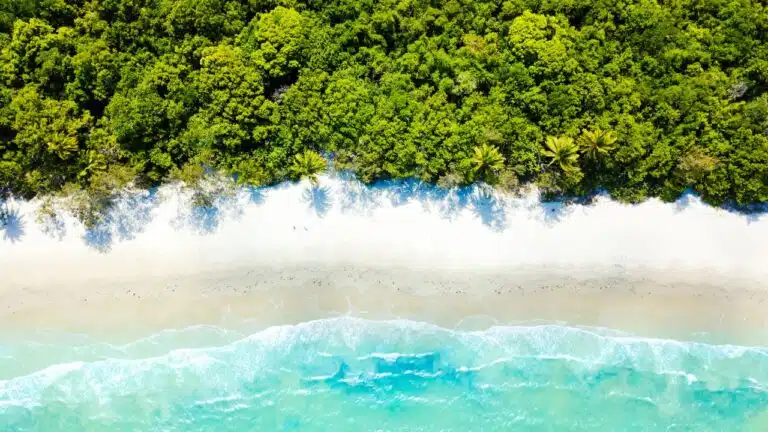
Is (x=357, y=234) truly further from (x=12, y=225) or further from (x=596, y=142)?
(x=12, y=225)

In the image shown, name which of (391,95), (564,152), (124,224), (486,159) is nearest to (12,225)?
(124,224)

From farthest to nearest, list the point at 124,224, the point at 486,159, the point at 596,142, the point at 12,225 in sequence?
1. the point at 124,224
2. the point at 12,225
3. the point at 486,159
4. the point at 596,142

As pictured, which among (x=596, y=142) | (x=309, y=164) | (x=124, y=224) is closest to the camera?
(x=596, y=142)

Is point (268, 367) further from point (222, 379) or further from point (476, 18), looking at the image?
point (476, 18)

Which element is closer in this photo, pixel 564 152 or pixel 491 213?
pixel 564 152

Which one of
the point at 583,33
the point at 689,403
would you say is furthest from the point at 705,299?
the point at 583,33

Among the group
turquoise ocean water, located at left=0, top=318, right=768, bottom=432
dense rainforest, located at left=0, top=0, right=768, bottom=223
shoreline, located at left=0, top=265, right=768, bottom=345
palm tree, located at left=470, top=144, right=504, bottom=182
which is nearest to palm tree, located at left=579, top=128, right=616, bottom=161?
dense rainforest, located at left=0, top=0, right=768, bottom=223

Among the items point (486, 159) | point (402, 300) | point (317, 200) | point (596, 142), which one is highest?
point (596, 142)
